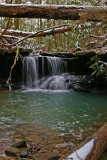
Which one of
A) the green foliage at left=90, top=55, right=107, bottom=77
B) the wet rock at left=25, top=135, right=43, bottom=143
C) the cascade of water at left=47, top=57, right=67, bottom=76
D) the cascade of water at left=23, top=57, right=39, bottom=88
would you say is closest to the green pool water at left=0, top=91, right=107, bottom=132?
the wet rock at left=25, top=135, right=43, bottom=143

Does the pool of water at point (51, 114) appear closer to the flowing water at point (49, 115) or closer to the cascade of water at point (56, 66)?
the flowing water at point (49, 115)

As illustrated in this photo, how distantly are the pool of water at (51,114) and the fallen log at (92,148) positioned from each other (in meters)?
2.05

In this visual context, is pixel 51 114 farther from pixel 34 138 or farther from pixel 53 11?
pixel 53 11

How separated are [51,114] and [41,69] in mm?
8711

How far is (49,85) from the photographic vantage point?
A: 15938mm

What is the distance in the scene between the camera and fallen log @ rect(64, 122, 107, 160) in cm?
369

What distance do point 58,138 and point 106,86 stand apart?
33.9 feet

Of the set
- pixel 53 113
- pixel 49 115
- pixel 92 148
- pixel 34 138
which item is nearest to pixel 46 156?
pixel 92 148

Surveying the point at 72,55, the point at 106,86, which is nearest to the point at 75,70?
the point at 72,55

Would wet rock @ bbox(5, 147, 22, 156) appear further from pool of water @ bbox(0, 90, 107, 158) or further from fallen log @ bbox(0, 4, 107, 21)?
fallen log @ bbox(0, 4, 107, 21)

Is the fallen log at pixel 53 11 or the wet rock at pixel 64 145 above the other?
the fallen log at pixel 53 11

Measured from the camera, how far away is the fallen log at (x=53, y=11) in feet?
15.1

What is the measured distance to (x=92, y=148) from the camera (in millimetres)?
4008

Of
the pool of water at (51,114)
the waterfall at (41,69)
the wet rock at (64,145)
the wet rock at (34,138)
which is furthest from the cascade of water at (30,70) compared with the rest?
the wet rock at (64,145)
